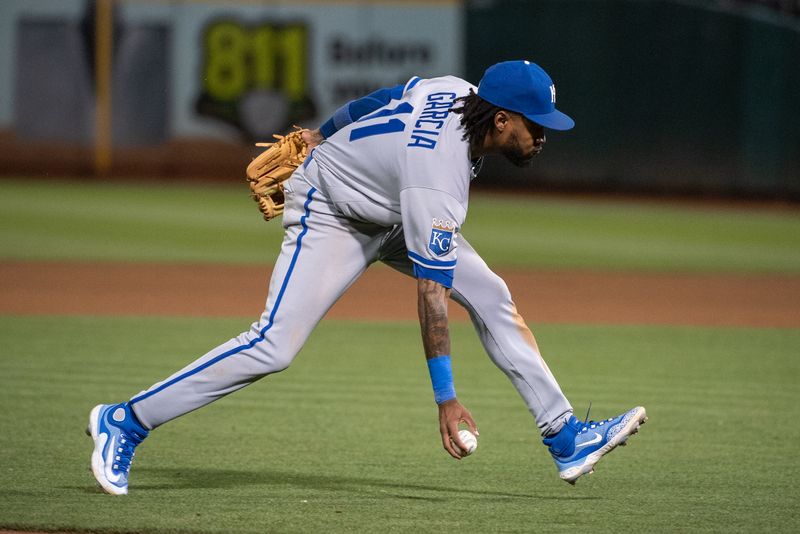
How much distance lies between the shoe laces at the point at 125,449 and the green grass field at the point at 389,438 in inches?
5.2

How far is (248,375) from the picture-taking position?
174 inches

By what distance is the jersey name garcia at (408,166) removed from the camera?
4086 mm

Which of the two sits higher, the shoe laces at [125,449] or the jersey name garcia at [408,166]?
the jersey name garcia at [408,166]

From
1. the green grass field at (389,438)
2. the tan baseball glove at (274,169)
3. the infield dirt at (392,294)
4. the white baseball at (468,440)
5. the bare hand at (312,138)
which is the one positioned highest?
the bare hand at (312,138)

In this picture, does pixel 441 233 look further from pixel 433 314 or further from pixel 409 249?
pixel 433 314

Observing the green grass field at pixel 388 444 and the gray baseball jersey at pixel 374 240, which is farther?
the green grass field at pixel 388 444

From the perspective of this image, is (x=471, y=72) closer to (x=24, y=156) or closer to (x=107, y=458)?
(x=24, y=156)

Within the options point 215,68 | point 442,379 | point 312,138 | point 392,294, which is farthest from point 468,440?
point 215,68

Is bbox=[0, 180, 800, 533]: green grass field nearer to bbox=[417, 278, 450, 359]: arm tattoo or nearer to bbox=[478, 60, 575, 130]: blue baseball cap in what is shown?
bbox=[417, 278, 450, 359]: arm tattoo

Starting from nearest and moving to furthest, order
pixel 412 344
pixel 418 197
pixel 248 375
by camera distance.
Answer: pixel 418 197
pixel 248 375
pixel 412 344

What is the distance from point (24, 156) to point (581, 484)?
20.0m

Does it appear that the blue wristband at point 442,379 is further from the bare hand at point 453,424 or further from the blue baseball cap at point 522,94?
the blue baseball cap at point 522,94

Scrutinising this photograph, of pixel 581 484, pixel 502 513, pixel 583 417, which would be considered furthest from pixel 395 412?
pixel 502 513

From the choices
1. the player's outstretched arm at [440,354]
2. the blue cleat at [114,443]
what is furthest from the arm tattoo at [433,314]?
the blue cleat at [114,443]
